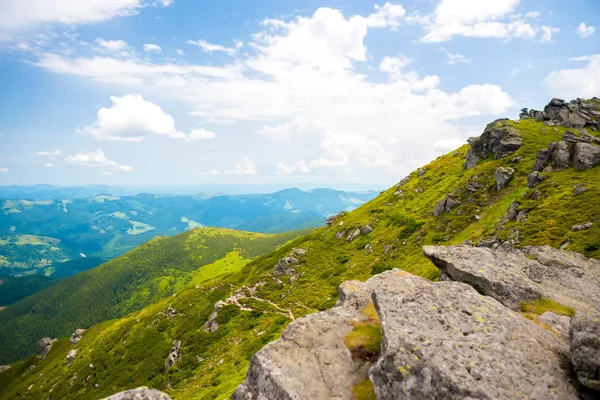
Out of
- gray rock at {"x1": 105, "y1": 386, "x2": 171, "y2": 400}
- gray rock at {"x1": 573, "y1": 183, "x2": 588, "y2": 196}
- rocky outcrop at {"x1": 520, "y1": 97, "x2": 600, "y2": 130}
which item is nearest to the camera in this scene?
gray rock at {"x1": 105, "y1": 386, "x2": 171, "y2": 400}

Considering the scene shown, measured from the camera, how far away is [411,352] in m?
14.5

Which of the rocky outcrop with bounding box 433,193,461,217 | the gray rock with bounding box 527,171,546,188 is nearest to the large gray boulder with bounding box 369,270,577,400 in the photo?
the gray rock with bounding box 527,171,546,188

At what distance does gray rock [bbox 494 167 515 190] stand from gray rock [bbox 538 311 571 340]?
197ft

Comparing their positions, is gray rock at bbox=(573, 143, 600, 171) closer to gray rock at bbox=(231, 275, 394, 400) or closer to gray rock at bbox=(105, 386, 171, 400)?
gray rock at bbox=(231, 275, 394, 400)

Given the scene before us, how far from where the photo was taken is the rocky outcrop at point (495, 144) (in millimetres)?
87000

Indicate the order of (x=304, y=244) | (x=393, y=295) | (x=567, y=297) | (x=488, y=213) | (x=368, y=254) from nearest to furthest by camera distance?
(x=393, y=295), (x=567, y=297), (x=488, y=213), (x=368, y=254), (x=304, y=244)

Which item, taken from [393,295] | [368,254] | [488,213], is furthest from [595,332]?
[368,254]

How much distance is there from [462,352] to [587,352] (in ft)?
15.8

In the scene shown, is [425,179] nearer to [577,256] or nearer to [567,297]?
[577,256]

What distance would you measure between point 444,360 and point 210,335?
70122 millimetres

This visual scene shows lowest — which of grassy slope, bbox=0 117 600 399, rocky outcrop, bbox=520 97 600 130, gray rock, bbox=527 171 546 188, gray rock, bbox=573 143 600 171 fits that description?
grassy slope, bbox=0 117 600 399

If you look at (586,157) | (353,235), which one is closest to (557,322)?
(586,157)

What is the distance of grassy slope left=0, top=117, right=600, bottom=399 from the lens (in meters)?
48.1

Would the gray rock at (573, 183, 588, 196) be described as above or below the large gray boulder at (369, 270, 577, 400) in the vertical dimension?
above
